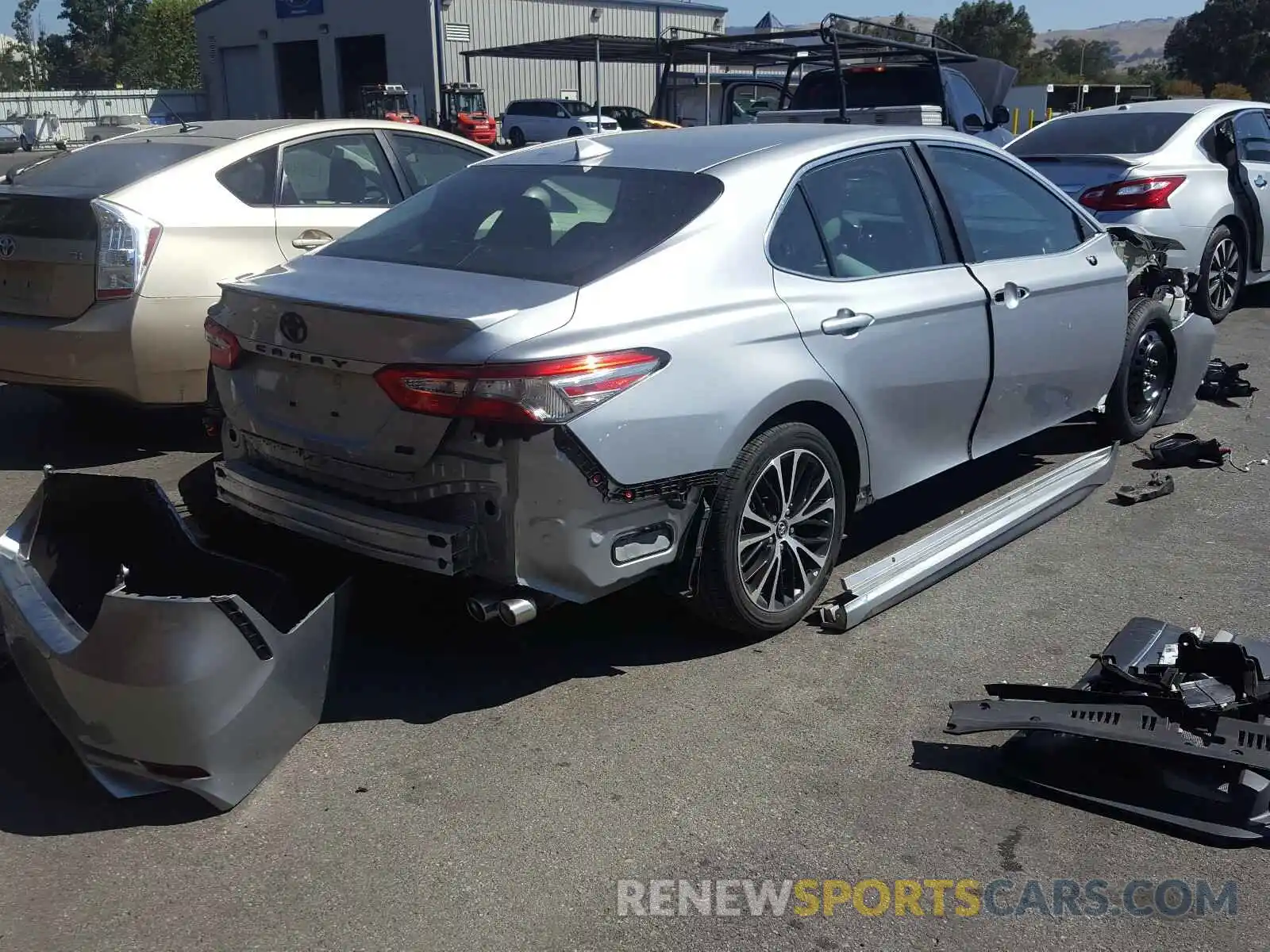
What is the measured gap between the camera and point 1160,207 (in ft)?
29.1

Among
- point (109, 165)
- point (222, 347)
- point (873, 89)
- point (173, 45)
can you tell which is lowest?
point (222, 347)

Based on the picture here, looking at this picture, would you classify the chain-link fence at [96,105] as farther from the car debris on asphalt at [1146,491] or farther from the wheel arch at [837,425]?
the wheel arch at [837,425]

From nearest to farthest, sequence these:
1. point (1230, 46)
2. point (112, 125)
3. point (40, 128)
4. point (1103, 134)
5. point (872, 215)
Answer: point (872, 215) → point (1103, 134) → point (112, 125) → point (40, 128) → point (1230, 46)

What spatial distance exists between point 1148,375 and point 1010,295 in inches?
77.9

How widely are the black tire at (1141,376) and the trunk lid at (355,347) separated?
12.2 ft

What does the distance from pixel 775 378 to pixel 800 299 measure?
1.16 ft

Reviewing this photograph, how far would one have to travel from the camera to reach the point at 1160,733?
3.22m

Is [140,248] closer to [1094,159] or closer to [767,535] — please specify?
[767,535]

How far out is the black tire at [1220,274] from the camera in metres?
9.33

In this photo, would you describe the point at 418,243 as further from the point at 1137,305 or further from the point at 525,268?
the point at 1137,305

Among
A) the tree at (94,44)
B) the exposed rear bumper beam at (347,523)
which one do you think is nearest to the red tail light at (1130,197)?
the exposed rear bumper beam at (347,523)

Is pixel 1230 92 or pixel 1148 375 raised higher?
pixel 1230 92

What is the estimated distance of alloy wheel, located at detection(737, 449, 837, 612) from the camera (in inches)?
161

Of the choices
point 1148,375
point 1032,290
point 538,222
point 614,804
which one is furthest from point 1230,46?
point 614,804
